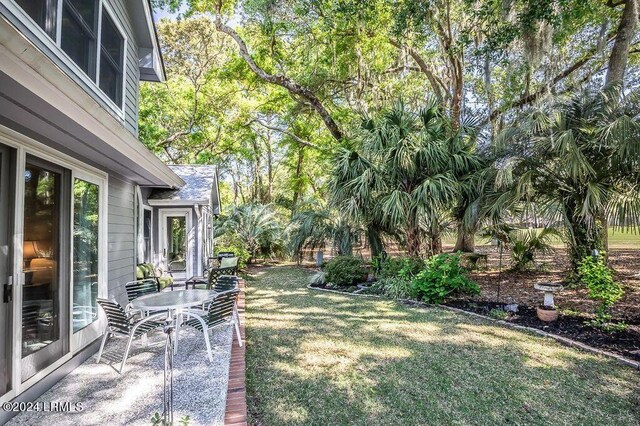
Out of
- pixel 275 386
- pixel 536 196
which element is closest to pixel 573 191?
pixel 536 196

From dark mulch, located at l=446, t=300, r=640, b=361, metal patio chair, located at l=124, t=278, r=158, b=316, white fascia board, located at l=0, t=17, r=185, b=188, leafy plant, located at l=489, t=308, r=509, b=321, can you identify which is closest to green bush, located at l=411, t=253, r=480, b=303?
dark mulch, located at l=446, t=300, r=640, b=361

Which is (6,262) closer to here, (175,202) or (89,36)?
(89,36)

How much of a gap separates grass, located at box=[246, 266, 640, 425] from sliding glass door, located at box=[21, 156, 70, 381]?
6.65ft

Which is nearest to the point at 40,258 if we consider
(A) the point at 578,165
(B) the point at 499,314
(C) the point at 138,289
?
(C) the point at 138,289

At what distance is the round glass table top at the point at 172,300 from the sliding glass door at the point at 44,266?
77 centimetres

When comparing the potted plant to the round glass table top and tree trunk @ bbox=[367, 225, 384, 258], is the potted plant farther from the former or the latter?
the round glass table top

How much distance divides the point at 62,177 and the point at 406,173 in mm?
6607

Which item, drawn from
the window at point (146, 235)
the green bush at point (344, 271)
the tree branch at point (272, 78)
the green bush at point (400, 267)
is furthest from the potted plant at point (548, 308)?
the tree branch at point (272, 78)

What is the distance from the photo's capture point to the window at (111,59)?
4911mm

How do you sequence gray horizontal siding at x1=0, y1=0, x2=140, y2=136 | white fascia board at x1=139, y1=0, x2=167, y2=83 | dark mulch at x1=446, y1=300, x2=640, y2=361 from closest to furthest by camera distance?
1. dark mulch at x1=446, y1=300, x2=640, y2=361
2. gray horizontal siding at x1=0, y1=0, x2=140, y2=136
3. white fascia board at x1=139, y1=0, x2=167, y2=83

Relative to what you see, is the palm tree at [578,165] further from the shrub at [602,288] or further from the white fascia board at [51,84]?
the white fascia board at [51,84]

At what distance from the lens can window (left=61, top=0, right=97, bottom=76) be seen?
154 inches

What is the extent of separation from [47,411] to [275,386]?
78.4 inches

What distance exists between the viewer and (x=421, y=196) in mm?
7605
